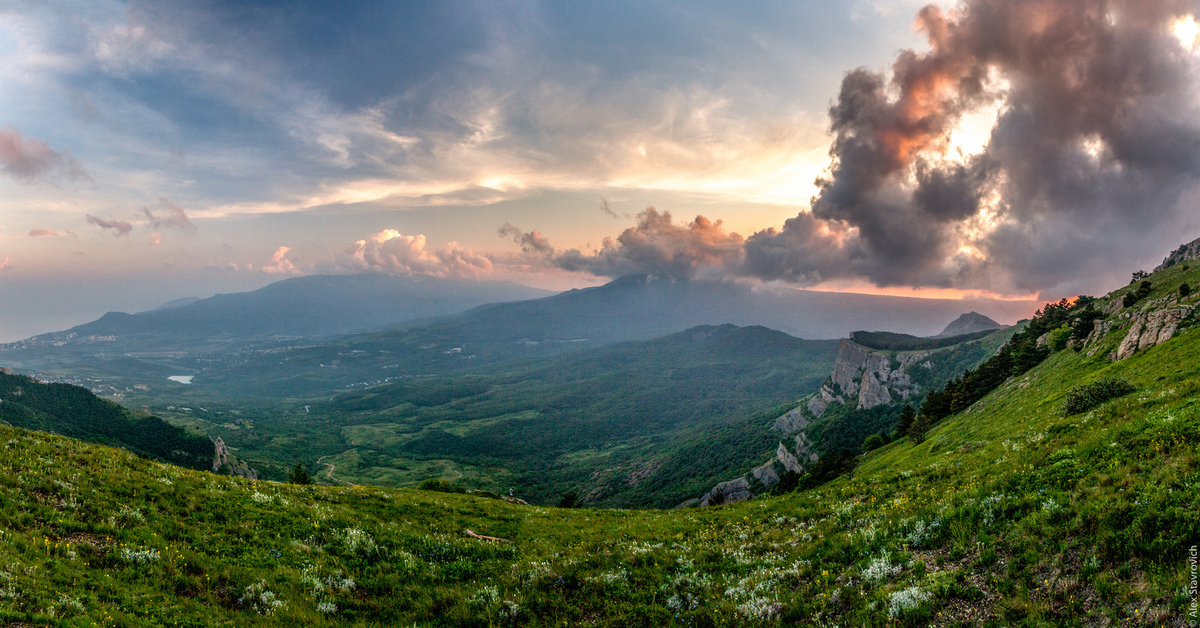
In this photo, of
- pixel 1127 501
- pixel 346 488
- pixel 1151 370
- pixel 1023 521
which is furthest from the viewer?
pixel 1151 370

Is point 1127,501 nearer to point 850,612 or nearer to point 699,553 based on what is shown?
point 850,612

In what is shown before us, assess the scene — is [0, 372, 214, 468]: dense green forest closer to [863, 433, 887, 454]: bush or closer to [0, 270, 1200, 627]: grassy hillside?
[0, 270, 1200, 627]: grassy hillside

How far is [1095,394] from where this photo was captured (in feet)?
85.6

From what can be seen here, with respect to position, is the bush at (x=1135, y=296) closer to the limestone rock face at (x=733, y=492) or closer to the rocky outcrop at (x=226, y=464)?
the limestone rock face at (x=733, y=492)

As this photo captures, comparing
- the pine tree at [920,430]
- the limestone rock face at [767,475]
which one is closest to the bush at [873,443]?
the pine tree at [920,430]

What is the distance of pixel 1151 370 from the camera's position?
93.8 ft

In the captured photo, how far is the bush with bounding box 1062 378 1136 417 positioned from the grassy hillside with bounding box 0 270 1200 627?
5487 millimetres

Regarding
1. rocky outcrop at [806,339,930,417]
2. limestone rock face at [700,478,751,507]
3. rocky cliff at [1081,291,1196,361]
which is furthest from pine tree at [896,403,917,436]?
rocky outcrop at [806,339,930,417]

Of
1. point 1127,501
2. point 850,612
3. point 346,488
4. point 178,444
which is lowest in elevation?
point 178,444

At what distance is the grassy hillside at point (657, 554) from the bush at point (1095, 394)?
5487mm

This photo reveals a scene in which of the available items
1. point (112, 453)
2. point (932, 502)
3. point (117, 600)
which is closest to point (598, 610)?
point (117, 600)

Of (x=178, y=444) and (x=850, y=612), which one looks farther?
(x=178, y=444)

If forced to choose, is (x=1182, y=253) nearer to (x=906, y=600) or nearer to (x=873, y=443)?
(x=873, y=443)

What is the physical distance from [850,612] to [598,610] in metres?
6.56
